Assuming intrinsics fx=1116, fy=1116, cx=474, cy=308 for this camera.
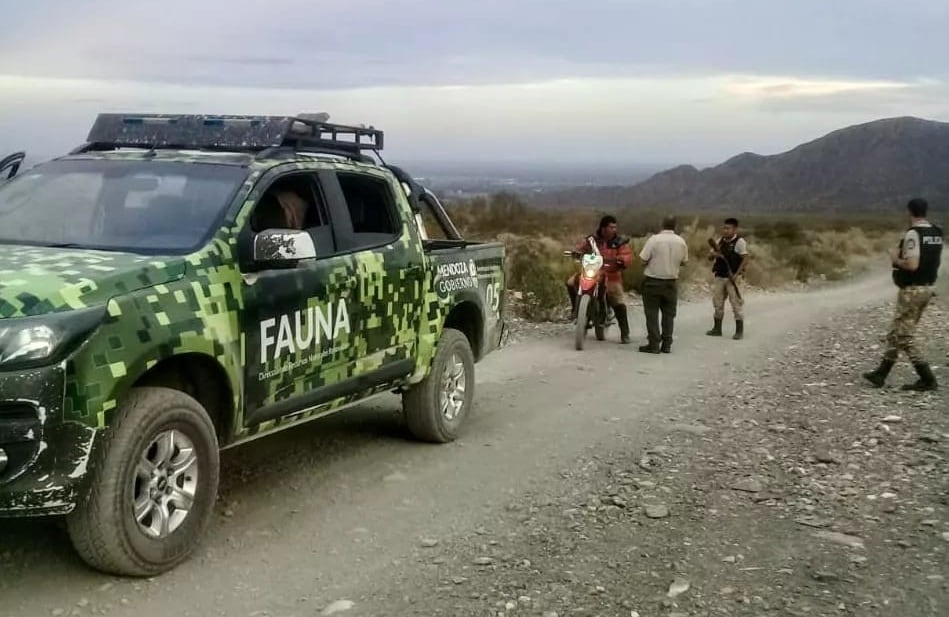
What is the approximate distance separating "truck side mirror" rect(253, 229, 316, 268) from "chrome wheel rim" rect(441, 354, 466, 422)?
2526 millimetres

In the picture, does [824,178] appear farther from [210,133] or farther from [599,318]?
[210,133]

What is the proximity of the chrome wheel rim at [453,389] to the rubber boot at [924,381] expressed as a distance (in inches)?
179

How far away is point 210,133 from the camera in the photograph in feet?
21.7

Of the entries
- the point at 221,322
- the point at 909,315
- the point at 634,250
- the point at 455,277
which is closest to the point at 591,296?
the point at 909,315

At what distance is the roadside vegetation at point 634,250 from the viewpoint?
54.3 feet

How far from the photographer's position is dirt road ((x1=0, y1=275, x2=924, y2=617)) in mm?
4973

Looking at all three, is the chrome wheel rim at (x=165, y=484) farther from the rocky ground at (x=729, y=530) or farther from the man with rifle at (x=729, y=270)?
the man with rifle at (x=729, y=270)

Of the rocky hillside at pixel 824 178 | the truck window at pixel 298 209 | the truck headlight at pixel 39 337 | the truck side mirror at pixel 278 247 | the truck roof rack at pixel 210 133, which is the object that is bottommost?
the rocky hillside at pixel 824 178

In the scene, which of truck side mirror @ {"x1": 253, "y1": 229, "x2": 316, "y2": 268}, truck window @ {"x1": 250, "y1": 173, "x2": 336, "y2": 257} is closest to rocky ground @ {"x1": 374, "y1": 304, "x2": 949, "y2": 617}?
truck side mirror @ {"x1": 253, "y1": 229, "x2": 316, "y2": 268}

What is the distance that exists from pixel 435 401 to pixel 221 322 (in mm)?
2739

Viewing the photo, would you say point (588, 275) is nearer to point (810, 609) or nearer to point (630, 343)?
point (630, 343)

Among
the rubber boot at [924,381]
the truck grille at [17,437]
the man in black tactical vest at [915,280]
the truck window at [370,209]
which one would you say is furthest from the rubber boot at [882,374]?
the truck grille at [17,437]

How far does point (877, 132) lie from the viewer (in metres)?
156

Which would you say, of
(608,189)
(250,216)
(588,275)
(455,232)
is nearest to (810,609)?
(250,216)
